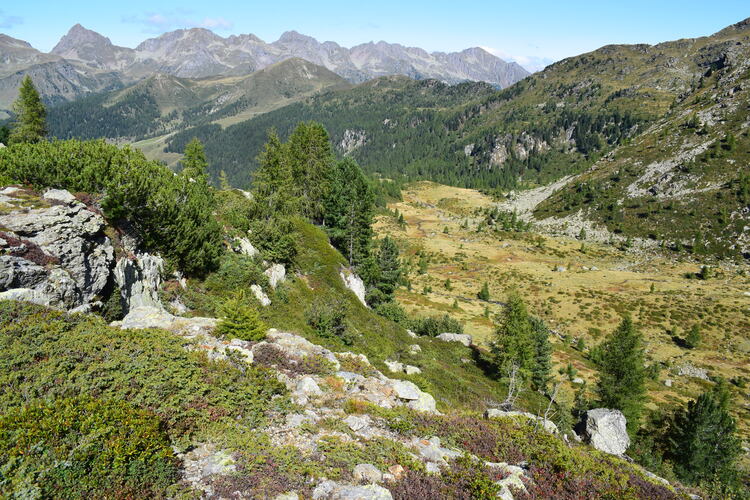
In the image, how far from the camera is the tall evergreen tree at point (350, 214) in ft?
158

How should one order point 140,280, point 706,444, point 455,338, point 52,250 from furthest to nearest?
1. point 455,338
2. point 706,444
3. point 140,280
4. point 52,250

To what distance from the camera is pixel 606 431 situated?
81.6 ft

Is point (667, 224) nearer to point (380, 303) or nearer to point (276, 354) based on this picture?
point (380, 303)

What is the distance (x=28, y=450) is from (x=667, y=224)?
158 m

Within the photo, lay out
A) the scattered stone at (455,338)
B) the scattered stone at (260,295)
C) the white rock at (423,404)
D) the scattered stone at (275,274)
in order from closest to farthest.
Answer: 1. the white rock at (423,404)
2. the scattered stone at (260,295)
3. the scattered stone at (275,274)
4. the scattered stone at (455,338)

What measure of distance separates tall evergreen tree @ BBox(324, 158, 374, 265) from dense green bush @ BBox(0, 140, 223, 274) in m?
25.1

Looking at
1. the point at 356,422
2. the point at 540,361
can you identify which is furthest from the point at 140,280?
the point at 540,361

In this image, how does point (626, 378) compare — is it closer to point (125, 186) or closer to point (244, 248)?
point (244, 248)

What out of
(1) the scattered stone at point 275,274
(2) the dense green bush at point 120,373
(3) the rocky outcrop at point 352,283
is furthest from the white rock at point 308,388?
(3) the rocky outcrop at point 352,283

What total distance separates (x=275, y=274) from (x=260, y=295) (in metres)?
4.26

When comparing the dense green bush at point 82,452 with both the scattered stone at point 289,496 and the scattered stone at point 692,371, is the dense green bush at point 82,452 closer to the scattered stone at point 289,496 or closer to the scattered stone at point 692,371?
the scattered stone at point 289,496

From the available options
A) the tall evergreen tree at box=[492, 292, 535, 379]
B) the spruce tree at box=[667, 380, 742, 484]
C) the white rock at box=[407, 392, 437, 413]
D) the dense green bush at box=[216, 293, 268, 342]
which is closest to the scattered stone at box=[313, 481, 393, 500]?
the white rock at box=[407, 392, 437, 413]

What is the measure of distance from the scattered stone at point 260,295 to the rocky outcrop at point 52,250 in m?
9.26

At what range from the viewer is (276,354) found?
589 inches
